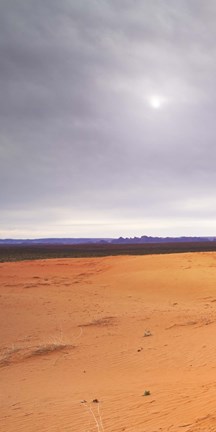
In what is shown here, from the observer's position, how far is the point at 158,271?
25.5m

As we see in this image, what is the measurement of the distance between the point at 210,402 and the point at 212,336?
18.4 feet

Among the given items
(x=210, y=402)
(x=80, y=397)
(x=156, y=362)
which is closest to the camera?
(x=210, y=402)

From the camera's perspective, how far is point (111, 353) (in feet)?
37.6

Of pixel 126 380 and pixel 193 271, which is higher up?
pixel 193 271

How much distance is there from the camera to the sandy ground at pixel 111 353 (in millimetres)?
6734

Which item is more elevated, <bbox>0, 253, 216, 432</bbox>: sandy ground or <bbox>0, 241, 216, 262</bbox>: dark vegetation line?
<bbox>0, 241, 216, 262</bbox>: dark vegetation line

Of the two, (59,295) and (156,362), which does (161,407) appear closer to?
(156,362)

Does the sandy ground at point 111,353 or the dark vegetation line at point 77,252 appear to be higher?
the dark vegetation line at point 77,252

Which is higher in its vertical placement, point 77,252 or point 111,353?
point 77,252

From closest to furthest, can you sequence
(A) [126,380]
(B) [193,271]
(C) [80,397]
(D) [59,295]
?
(C) [80,397] → (A) [126,380] → (D) [59,295] → (B) [193,271]

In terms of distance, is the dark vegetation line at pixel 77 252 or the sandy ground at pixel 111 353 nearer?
the sandy ground at pixel 111 353

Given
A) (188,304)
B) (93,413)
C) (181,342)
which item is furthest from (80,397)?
(188,304)

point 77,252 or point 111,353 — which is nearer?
point 111,353

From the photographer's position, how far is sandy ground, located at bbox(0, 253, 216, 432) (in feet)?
22.1
